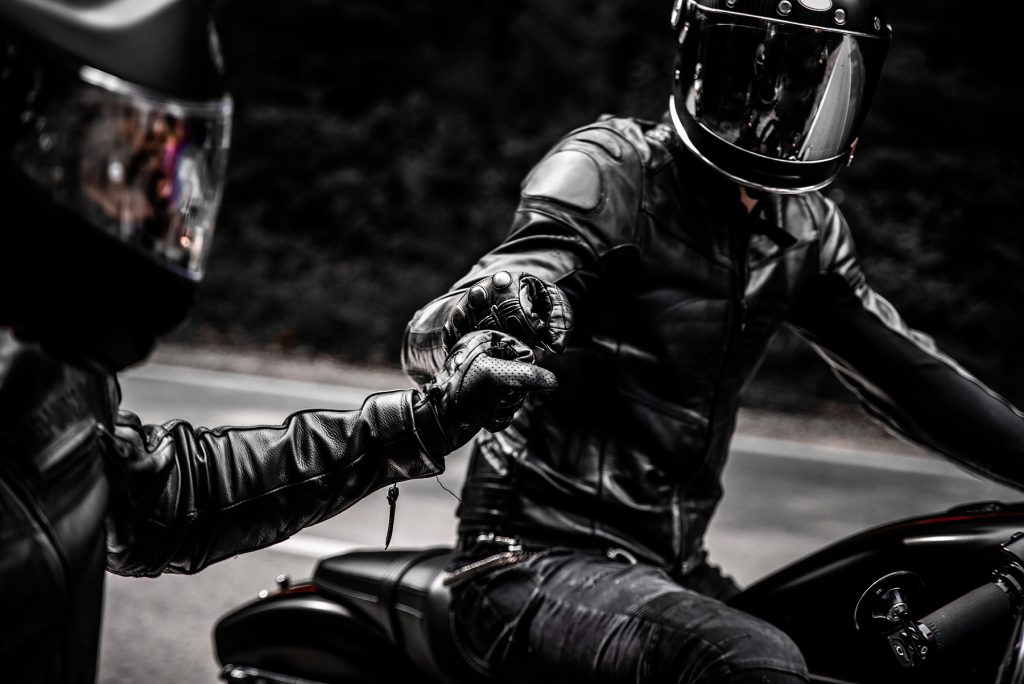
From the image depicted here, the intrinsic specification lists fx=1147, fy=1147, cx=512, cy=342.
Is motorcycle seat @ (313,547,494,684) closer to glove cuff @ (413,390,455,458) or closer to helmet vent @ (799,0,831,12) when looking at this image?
glove cuff @ (413,390,455,458)

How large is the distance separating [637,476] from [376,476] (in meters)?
0.67

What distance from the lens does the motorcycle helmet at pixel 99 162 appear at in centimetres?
123

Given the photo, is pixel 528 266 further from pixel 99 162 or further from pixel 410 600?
pixel 99 162

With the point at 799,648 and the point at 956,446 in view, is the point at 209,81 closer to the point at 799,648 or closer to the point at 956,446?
the point at 799,648

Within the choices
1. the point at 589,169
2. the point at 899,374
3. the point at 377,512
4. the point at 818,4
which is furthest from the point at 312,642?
the point at 377,512

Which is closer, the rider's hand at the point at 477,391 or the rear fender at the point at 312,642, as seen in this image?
the rider's hand at the point at 477,391

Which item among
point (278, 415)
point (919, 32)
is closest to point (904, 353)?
point (278, 415)

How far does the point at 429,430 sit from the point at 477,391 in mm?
94

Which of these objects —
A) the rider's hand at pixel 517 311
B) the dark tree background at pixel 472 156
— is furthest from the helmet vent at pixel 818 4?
the dark tree background at pixel 472 156

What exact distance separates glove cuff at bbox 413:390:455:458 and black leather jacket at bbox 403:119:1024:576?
13.1 inches

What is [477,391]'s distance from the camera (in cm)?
168

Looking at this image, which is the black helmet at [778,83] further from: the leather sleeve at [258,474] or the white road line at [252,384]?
the white road line at [252,384]

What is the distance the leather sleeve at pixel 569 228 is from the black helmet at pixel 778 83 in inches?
7.4

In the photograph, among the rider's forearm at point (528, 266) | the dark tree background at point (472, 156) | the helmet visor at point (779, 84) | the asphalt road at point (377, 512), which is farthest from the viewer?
the dark tree background at point (472, 156)
